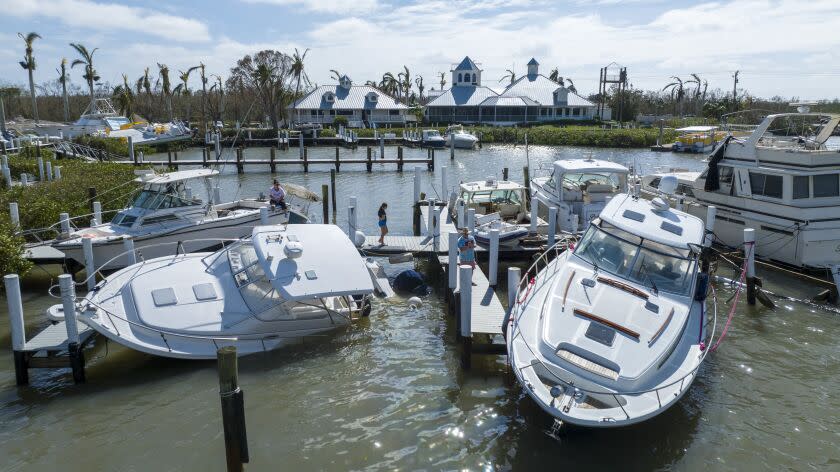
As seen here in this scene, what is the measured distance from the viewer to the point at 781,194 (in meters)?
16.9

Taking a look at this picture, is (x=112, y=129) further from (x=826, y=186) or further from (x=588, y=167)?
(x=826, y=186)

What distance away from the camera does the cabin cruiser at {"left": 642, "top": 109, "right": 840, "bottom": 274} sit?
1634 cm

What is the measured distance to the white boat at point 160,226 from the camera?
15828 mm

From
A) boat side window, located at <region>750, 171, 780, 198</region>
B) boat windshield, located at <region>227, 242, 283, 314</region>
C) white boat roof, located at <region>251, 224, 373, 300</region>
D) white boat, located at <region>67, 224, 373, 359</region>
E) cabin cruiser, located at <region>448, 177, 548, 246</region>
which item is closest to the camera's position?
white boat, located at <region>67, 224, 373, 359</region>

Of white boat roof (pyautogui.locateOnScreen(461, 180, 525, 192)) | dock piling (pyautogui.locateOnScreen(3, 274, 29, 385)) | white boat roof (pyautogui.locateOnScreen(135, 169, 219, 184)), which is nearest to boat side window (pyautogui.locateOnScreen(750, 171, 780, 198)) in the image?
white boat roof (pyautogui.locateOnScreen(461, 180, 525, 192))

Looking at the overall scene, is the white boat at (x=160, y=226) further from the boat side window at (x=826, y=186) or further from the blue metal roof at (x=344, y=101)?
the blue metal roof at (x=344, y=101)

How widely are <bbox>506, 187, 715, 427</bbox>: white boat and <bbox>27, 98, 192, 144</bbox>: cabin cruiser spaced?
4983 cm

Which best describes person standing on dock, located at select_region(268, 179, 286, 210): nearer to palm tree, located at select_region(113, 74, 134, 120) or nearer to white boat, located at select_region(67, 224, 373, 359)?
white boat, located at select_region(67, 224, 373, 359)

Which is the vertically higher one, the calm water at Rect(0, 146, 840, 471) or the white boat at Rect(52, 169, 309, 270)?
the white boat at Rect(52, 169, 309, 270)

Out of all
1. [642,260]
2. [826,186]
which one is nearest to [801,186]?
[826,186]

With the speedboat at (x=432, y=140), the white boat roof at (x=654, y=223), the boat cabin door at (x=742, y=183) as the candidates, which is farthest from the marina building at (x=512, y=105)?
the white boat roof at (x=654, y=223)

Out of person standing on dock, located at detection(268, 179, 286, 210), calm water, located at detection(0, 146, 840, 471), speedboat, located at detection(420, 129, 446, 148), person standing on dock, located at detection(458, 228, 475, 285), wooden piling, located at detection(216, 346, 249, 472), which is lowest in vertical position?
calm water, located at detection(0, 146, 840, 471)

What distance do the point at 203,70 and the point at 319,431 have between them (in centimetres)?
7208

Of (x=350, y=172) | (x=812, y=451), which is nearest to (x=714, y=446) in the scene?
(x=812, y=451)
